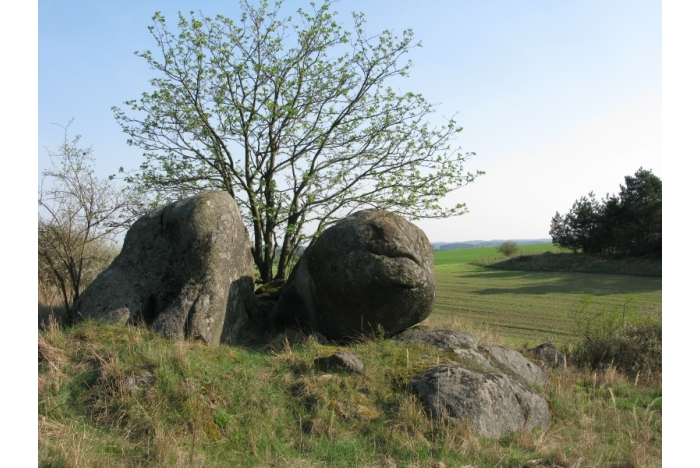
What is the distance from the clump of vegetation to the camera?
43.2 ft

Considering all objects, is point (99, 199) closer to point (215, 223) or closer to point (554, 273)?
point (215, 223)

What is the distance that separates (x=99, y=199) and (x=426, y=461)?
11161mm

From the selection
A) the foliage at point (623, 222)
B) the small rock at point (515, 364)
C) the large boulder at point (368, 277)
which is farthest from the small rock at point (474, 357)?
the foliage at point (623, 222)

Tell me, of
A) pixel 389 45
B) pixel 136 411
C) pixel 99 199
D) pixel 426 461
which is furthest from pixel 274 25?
pixel 426 461

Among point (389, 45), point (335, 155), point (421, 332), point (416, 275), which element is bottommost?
point (421, 332)

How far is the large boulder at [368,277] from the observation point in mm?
11039

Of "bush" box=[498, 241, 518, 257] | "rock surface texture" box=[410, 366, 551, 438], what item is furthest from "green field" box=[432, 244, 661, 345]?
"bush" box=[498, 241, 518, 257]

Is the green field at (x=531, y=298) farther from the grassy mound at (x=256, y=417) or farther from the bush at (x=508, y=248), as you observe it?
the bush at (x=508, y=248)

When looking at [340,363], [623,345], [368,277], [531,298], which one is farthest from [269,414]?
[531,298]

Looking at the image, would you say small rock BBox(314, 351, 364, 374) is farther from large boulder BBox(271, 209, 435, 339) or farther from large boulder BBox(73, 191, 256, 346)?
large boulder BBox(73, 191, 256, 346)

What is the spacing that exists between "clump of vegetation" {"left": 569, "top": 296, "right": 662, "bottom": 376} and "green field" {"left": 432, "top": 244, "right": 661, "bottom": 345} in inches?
47.1

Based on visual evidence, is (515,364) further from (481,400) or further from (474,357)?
(481,400)

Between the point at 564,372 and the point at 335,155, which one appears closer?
the point at 564,372

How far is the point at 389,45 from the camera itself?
1688 cm
